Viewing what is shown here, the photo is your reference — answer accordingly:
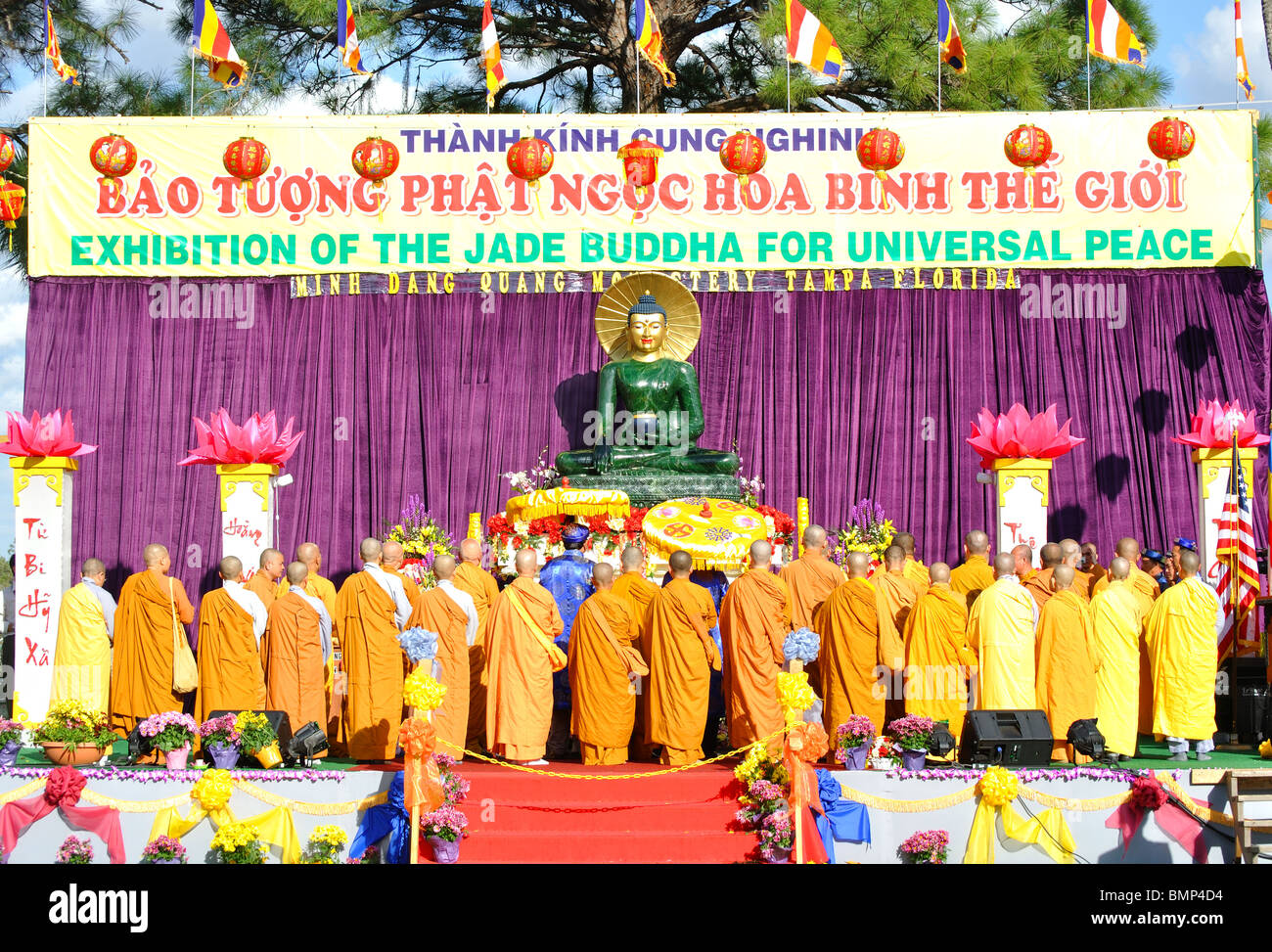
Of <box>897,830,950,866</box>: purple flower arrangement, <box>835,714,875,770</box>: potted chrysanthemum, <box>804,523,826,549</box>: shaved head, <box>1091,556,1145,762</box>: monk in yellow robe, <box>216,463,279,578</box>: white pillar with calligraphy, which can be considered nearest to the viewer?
<box>897,830,950,866</box>: purple flower arrangement

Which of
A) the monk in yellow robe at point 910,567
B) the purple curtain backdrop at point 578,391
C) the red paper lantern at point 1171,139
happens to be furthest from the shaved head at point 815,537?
the red paper lantern at point 1171,139

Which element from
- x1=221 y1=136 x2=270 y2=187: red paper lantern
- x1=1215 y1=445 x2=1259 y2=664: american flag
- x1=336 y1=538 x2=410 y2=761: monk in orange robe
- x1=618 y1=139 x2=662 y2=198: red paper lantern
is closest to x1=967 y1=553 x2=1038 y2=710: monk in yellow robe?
x1=1215 y1=445 x2=1259 y2=664: american flag

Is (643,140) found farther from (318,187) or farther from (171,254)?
(171,254)

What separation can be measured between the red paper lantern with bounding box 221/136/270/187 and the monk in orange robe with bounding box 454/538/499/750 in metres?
4.74

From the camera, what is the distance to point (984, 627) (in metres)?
9.60

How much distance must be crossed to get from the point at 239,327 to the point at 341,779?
21.4ft

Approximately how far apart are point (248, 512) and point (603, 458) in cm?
298

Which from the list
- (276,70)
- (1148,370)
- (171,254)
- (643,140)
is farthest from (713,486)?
(276,70)

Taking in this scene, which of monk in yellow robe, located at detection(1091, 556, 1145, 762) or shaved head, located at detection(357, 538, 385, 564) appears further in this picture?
shaved head, located at detection(357, 538, 385, 564)

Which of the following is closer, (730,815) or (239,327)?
(730,815)

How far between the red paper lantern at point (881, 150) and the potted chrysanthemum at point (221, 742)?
7.42m

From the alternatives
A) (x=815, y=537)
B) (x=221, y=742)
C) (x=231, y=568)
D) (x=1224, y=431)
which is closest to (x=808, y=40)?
(x=1224, y=431)

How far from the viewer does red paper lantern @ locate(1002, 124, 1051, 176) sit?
1353 cm

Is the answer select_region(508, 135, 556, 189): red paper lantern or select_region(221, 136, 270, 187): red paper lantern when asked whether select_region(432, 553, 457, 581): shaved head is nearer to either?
select_region(508, 135, 556, 189): red paper lantern
